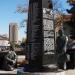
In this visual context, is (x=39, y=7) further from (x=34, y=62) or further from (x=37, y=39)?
Result: (x=34, y=62)

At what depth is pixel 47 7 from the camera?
1384 cm

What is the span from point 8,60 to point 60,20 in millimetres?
23748

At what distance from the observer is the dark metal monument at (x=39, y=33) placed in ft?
44.5

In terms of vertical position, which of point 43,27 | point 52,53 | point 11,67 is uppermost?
point 43,27

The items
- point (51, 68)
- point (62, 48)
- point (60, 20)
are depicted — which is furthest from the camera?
point (60, 20)

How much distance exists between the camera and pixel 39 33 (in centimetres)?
1363

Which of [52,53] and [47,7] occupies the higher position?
[47,7]

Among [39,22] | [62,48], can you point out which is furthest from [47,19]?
[62,48]

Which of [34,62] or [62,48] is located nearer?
[34,62]

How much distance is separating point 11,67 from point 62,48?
6.56 metres

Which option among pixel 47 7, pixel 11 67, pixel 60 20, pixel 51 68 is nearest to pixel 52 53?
pixel 51 68

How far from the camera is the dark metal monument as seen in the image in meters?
13.6

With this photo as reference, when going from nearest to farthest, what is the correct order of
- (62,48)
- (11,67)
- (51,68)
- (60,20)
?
(51,68) → (62,48) → (11,67) → (60,20)

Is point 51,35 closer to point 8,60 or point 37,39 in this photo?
point 37,39
